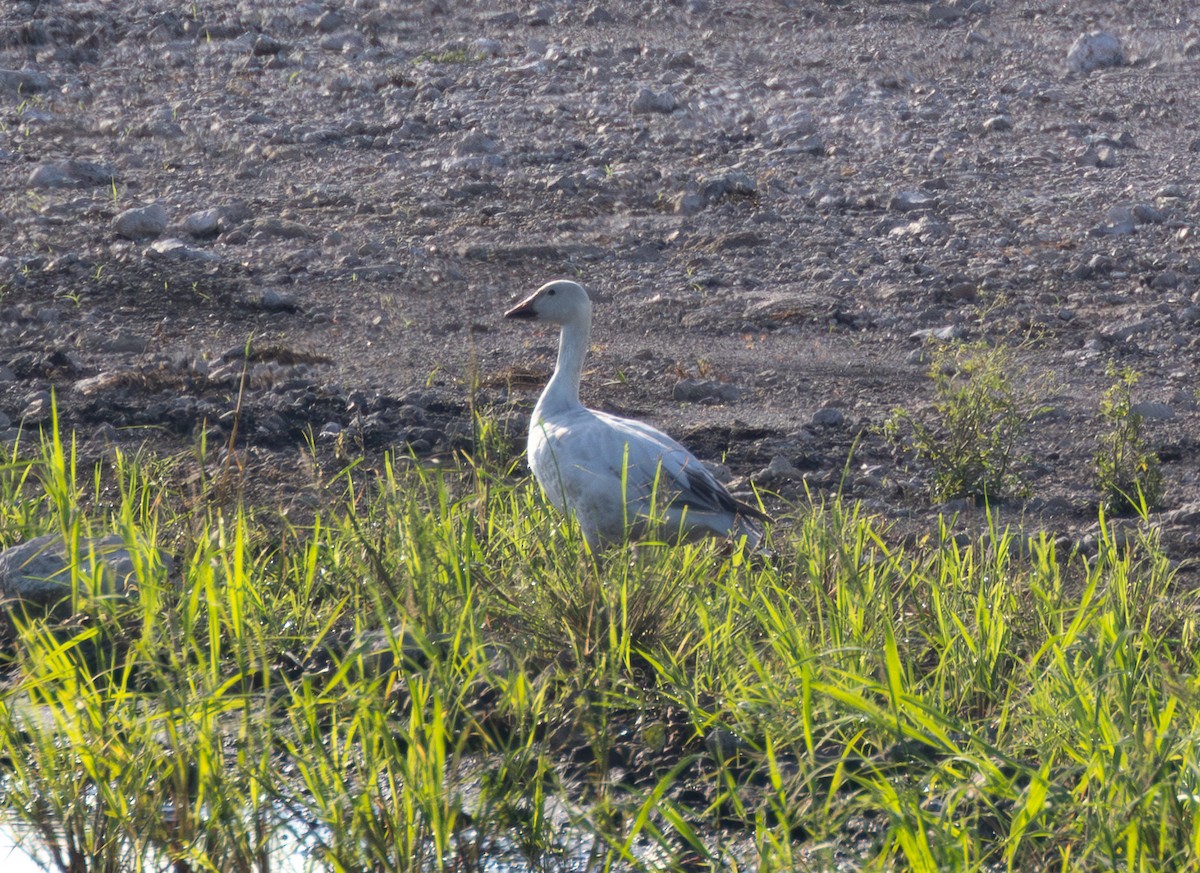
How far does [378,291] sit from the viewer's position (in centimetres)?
681

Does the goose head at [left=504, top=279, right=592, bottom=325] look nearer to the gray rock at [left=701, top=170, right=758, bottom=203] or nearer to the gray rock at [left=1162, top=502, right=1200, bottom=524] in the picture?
the gray rock at [left=1162, top=502, right=1200, bottom=524]

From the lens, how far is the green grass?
2707 millimetres

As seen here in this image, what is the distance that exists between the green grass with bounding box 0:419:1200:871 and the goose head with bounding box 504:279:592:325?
1.24 m

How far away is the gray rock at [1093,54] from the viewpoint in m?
10.1

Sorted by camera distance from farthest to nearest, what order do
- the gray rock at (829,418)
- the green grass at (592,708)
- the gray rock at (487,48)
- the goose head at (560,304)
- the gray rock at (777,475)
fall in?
1. the gray rock at (487,48)
2. the gray rock at (829,418)
3. the goose head at (560,304)
4. the gray rock at (777,475)
5. the green grass at (592,708)

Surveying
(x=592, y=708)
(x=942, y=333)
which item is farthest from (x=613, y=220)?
(x=592, y=708)

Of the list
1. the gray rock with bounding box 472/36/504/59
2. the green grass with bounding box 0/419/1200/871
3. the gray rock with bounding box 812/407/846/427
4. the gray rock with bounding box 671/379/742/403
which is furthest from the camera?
the gray rock with bounding box 472/36/504/59

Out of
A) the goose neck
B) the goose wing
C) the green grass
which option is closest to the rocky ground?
the goose neck

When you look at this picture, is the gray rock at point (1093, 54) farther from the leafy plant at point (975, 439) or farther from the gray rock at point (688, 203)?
the leafy plant at point (975, 439)

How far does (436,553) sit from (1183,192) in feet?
19.2

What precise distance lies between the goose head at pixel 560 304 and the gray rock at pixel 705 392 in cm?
70

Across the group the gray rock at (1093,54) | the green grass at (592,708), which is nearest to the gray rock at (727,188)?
the gray rock at (1093,54)

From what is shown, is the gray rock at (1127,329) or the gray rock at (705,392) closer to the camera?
the gray rock at (705,392)

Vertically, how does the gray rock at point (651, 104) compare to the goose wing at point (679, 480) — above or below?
above
